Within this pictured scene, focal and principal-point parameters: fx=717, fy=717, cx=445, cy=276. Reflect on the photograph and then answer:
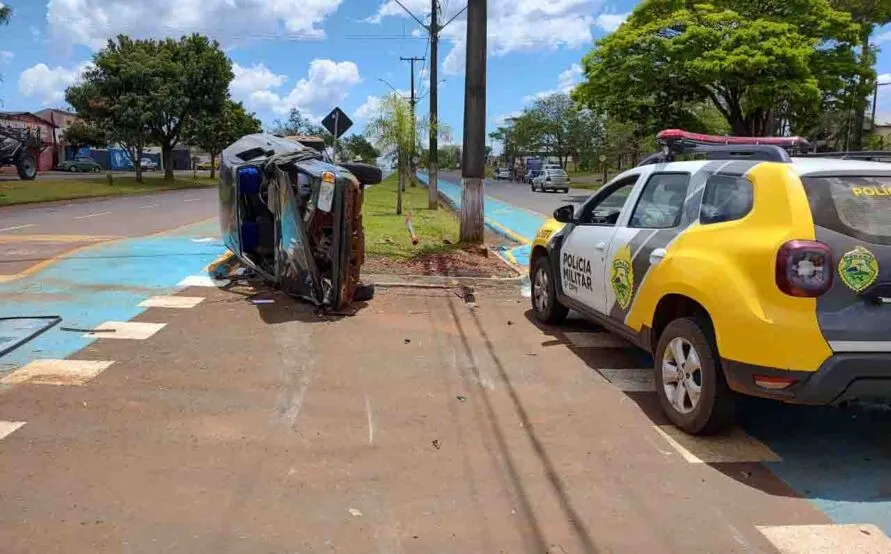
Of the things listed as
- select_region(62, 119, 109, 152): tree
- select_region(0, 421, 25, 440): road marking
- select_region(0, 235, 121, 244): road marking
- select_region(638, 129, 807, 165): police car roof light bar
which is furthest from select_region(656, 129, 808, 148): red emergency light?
select_region(62, 119, 109, 152): tree

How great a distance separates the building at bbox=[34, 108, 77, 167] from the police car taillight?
2700 inches

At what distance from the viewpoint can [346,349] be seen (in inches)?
252

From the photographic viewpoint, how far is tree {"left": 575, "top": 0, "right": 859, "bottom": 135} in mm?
27359

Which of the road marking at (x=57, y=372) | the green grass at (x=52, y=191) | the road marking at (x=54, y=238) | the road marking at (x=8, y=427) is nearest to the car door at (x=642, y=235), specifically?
the road marking at (x=57, y=372)

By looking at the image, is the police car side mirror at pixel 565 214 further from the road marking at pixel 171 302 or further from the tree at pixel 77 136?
the tree at pixel 77 136

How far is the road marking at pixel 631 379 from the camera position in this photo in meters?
5.45

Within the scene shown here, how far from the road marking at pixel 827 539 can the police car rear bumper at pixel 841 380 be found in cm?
69

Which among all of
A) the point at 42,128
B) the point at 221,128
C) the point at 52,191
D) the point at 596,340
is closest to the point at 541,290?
the point at 596,340

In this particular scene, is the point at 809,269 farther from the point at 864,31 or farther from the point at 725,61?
the point at 864,31

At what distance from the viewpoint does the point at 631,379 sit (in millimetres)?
5672

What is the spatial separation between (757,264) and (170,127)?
135 ft

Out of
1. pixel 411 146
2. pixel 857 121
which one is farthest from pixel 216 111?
pixel 857 121

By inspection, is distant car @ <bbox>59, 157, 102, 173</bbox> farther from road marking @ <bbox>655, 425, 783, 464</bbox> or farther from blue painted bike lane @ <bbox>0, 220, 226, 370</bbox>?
road marking @ <bbox>655, 425, 783, 464</bbox>

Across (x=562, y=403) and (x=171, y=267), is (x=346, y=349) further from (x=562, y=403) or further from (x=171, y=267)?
(x=171, y=267)
